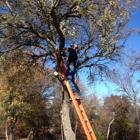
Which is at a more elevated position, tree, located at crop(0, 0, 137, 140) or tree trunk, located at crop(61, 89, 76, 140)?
tree, located at crop(0, 0, 137, 140)

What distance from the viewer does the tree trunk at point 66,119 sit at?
720 cm

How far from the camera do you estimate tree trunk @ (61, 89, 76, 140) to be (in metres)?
7.20

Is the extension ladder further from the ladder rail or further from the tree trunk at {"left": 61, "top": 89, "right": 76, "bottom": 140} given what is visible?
the tree trunk at {"left": 61, "top": 89, "right": 76, "bottom": 140}

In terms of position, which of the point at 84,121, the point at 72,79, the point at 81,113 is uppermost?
the point at 72,79

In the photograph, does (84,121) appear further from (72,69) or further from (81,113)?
(72,69)

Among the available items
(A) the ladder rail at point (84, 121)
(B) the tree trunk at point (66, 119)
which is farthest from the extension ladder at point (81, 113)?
(B) the tree trunk at point (66, 119)

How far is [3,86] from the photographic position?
22.5 m

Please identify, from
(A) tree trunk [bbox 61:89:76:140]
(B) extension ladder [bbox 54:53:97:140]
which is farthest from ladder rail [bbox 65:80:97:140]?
(A) tree trunk [bbox 61:89:76:140]

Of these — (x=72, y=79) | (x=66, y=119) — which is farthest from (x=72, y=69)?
(x=66, y=119)

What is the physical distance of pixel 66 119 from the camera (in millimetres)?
7477

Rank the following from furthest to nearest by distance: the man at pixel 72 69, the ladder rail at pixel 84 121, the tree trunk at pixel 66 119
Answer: the man at pixel 72 69
the tree trunk at pixel 66 119
the ladder rail at pixel 84 121

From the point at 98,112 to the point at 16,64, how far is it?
101 feet

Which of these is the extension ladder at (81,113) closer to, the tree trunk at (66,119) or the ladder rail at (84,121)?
the ladder rail at (84,121)

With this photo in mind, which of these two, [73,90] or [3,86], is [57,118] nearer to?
[3,86]
